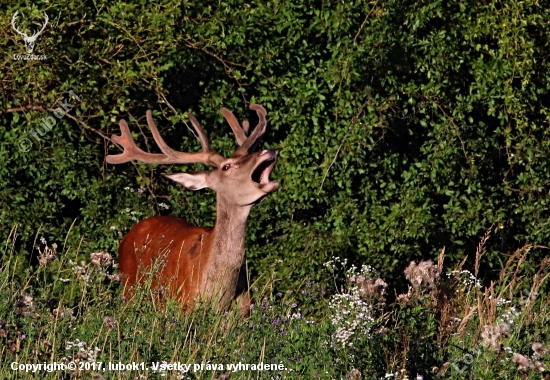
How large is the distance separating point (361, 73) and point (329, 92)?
0.34 m

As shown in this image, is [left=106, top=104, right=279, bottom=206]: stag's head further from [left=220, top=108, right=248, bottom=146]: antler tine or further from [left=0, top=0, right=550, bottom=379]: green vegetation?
[left=0, top=0, right=550, bottom=379]: green vegetation

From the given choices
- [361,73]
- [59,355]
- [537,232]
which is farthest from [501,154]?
[59,355]

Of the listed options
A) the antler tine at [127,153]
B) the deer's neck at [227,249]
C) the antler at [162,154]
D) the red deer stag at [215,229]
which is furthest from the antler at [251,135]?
the antler tine at [127,153]

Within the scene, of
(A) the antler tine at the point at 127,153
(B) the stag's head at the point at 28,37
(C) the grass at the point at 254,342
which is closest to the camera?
Result: (C) the grass at the point at 254,342

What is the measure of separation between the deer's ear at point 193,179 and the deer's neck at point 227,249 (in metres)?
0.27

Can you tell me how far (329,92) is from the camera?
831 centimetres

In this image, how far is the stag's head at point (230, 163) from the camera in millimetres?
6820

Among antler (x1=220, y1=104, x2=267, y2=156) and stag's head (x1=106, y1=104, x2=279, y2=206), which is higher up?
antler (x1=220, y1=104, x2=267, y2=156)

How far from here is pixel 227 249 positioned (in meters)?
6.87

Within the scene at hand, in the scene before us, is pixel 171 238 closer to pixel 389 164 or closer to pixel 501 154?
pixel 389 164

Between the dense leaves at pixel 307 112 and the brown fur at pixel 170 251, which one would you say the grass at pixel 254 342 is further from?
the dense leaves at pixel 307 112

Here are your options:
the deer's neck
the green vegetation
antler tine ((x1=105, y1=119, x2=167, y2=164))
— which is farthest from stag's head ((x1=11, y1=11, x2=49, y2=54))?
the deer's neck

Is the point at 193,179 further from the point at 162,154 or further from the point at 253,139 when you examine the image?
the point at 253,139

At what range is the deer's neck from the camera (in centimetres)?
678
